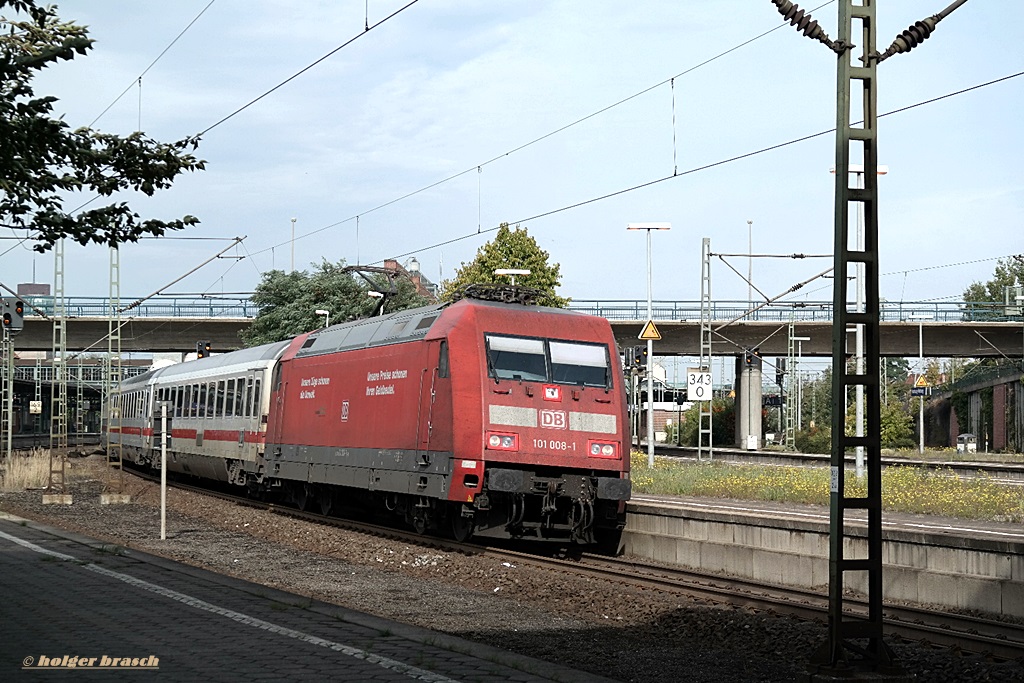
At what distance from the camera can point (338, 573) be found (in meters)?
16.1

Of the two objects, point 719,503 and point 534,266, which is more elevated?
point 534,266

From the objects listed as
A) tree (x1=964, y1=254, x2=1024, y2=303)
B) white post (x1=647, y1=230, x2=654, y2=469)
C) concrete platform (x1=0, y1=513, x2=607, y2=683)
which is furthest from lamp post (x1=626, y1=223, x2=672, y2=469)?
tree (x1=964, y1=254, x2=1024, y2=303)

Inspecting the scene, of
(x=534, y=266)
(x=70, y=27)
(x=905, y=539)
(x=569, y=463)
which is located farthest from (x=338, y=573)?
(x=534, y=266)

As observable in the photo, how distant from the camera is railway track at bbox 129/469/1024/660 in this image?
10891 millimetres

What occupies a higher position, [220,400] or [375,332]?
[375,332]

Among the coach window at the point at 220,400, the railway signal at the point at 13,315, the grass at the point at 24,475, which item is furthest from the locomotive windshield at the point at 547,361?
the grass at the point at 24,475

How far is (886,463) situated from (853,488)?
524 inches

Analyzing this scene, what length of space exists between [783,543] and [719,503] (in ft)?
25.4

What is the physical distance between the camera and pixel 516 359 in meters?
17.6

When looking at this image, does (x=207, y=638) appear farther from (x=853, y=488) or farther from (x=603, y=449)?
(x=853, y=488)

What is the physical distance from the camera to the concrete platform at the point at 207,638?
823 cm

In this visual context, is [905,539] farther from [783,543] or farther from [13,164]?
[13,164]

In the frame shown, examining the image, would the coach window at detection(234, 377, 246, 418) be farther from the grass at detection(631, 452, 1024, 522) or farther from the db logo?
the db logo

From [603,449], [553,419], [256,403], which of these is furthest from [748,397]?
[553,419]
